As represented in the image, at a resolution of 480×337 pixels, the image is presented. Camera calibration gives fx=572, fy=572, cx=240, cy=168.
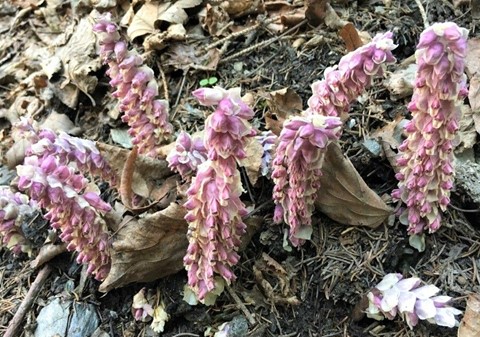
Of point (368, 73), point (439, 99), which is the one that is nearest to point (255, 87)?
point (368, 73)

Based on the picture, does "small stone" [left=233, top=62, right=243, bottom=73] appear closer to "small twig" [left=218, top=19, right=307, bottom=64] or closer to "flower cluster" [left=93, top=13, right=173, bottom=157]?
"small twig" [left=218, top=19, right=307, bottom=64]

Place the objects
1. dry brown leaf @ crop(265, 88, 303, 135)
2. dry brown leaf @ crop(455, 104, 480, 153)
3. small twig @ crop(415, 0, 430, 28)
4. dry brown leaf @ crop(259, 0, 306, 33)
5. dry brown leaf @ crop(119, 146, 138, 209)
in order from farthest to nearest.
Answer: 1. dry brown leaf @ crop(259, 0, 306, 33)
2. small twig @ crop(415, 0, 430, 28)
3. dry brown leaf @ crop(265, 88, 303, 135)
4. dry brown leaf @ crop(455, 104, 480, 153)
5. dry brown leaf @ crop(119, 146, 138, 209)

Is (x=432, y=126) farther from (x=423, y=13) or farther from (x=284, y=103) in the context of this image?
(x=423, y=13)

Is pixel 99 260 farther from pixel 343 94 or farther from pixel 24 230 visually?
pixel 343 94

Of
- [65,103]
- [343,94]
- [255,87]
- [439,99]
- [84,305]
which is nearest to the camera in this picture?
[439,99]

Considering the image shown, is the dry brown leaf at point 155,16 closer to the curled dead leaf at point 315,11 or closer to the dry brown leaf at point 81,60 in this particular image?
the dry brown leaf at point 81,60

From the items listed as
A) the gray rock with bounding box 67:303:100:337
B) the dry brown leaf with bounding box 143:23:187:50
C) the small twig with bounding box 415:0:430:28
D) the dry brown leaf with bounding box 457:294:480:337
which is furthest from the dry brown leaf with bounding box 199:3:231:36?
the dry brown leaf with bounding box 457:294:480:337

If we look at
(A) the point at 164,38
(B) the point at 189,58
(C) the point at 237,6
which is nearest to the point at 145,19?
(A) the point at 164,38
